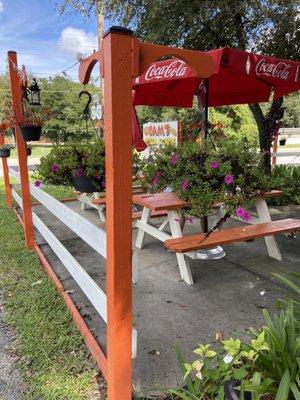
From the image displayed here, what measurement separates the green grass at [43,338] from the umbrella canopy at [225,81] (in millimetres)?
2291

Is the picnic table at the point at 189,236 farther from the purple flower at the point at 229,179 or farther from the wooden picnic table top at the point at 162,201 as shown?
the purple flower at the point at 229,179

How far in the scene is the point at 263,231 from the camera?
345cm

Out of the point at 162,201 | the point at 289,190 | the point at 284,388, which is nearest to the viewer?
the point at 284,388

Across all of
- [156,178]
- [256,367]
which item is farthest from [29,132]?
[256,367]

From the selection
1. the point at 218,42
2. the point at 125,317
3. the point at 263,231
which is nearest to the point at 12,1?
A: the point at 218,42

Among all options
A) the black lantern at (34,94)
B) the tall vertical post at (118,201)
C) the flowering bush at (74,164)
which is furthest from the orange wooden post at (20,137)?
the tall vertical post at (118,201)

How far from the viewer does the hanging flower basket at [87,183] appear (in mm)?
5102

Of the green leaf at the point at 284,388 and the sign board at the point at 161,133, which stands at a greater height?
the sign board at the point at 161,133

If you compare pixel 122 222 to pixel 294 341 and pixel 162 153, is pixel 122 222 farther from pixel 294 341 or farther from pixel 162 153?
pixel 162 153

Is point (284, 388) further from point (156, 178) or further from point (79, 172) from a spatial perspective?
point (79, 172)

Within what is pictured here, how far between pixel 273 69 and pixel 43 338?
341 centimetres

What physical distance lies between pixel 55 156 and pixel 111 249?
394cm

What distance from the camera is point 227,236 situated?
10.9 feet

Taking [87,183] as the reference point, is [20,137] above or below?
above
